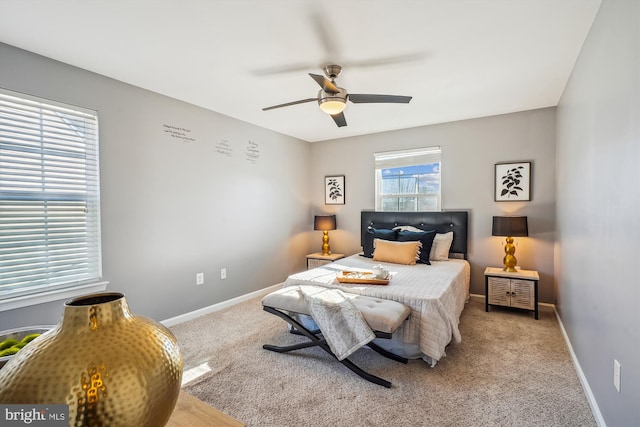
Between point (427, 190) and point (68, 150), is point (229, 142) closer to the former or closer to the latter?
point (68, 150)

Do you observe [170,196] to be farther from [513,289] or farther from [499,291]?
[513,289]

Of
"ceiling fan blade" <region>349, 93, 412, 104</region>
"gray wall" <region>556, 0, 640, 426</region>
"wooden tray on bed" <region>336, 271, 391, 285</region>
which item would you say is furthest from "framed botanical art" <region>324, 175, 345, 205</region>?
"gray wall" <region>556, 0, 640, 426</region>

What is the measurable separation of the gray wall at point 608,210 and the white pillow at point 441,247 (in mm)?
1491

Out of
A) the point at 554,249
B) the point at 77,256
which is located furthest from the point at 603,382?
the point at 77,256

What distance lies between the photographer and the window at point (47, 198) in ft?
7.25

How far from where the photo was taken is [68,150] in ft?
8.22

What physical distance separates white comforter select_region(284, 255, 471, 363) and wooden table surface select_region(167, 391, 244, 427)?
188 centimetres

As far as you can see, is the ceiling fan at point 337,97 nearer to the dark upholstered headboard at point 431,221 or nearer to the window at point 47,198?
the window at point 47,198

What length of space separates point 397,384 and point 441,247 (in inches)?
88.3

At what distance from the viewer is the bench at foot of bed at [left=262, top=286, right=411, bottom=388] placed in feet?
6.87

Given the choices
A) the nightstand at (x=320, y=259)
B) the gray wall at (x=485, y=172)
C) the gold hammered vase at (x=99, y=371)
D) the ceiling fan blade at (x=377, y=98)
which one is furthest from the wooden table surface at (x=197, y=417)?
the gray wall at (x=485, y=172)

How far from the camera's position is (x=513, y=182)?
375 centimetres

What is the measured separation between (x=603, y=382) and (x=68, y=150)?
4.09 meters

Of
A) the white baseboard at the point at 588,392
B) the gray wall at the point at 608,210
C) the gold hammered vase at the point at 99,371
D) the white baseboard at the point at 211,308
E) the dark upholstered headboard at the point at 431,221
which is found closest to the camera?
the gold hammered vase at the point at 99,371
